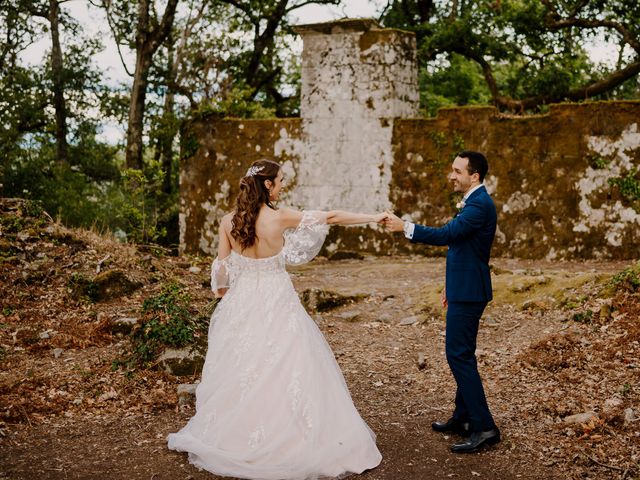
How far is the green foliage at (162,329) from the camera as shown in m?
6.64

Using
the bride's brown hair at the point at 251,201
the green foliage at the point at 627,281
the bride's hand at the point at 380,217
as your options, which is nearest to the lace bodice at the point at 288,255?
the bride's brown hair at the point at 251,201

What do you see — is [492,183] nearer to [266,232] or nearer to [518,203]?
[518,203]

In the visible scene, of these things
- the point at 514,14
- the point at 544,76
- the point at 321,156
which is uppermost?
the point at 514,14

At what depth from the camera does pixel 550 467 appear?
4.52 metres

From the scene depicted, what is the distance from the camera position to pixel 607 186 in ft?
34.2

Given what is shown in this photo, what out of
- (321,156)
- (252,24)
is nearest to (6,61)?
(252,24)

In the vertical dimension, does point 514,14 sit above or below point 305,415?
above

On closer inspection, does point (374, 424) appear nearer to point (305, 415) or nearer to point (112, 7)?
point (305, 415)

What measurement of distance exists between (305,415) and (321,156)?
308 inches

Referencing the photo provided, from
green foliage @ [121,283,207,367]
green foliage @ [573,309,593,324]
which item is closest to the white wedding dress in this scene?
green foliage @ [121,283,207,367]

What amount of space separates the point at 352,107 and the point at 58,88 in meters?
11.6

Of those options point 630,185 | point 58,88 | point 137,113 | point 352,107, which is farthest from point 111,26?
point 630,185

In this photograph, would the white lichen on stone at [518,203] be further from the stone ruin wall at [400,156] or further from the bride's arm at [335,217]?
the bride's arm at [335,217]

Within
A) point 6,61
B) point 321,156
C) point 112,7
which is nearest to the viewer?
point 321,156
